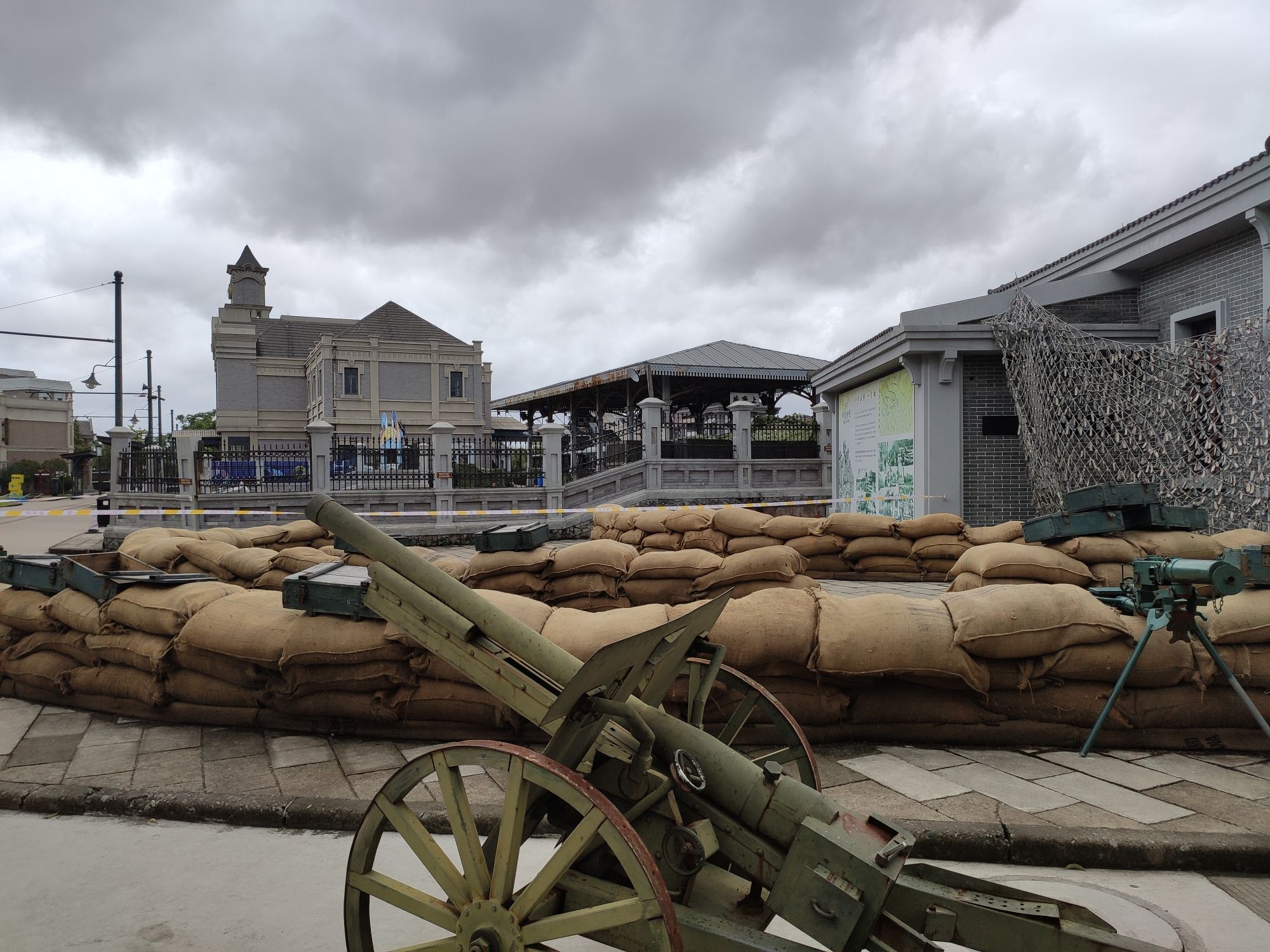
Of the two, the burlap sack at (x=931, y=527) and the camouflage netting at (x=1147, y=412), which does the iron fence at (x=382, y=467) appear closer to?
the burlap sack at (x=931, y=527)

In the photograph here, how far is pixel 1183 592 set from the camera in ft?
12.7

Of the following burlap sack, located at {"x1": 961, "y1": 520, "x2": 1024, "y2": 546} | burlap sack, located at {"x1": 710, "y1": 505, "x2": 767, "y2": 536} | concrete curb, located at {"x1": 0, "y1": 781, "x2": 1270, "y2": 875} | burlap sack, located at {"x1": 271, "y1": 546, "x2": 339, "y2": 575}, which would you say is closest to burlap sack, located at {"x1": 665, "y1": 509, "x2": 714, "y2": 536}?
burlap sack, located at {"x1": 710, "y1": 505, "x2": 767, "y2": 536}

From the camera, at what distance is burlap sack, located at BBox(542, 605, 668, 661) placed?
4137mm

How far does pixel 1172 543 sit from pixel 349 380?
35835 millimetres

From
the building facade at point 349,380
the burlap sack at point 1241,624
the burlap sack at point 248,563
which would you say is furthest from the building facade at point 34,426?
the burlap sack at point 1241,624

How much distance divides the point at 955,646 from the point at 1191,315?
1003cm

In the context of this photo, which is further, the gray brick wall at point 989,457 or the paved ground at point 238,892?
the gray brick wall at point 989,457

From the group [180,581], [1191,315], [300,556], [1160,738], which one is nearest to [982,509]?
[1191,315]

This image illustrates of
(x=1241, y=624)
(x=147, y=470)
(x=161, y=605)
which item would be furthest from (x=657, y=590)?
(x=147, y=470)

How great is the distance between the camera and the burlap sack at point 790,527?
9.62 metres

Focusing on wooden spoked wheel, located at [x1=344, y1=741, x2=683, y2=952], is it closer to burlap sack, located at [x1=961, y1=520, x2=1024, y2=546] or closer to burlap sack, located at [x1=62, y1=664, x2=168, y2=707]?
burlap sack, located at [x1=62, y1=664, x2=168, y2=707]

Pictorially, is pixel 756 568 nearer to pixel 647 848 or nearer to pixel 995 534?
pixel 995 534

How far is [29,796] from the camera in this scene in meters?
3.73

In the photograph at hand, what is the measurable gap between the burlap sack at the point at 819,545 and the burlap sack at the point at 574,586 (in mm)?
3813
